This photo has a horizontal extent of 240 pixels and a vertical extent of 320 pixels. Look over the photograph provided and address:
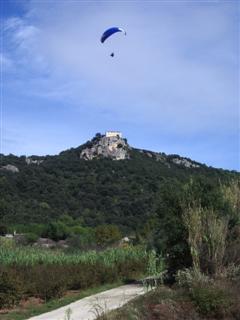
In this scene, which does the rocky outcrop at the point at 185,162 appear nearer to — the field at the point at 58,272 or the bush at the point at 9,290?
the field at the point at 58,272

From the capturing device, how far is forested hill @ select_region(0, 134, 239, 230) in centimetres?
6372

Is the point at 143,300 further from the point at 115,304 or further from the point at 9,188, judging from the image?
the point at 9,188

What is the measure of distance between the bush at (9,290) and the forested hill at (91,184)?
36590 millimetres

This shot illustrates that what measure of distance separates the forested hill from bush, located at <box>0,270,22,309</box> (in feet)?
120

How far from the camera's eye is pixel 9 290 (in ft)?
52.0

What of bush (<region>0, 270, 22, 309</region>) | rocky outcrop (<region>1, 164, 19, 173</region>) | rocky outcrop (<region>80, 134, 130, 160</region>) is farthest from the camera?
rocky outcrop (<region>80, 134, 130, 160</region>)

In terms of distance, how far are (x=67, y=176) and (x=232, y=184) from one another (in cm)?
5564

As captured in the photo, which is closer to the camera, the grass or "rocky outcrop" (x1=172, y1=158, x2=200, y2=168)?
the grass

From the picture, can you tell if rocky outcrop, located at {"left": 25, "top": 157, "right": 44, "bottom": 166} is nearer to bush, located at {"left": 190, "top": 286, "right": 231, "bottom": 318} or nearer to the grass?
the grass

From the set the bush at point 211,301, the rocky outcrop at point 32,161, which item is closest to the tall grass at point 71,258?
the bush at point 211,301

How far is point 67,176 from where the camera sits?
74750 mm

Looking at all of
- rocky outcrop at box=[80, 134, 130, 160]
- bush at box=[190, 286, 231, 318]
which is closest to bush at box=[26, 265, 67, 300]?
bush at box=[190, 286, 231, 318]

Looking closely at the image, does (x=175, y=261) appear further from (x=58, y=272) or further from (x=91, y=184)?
(x=91, y=184)

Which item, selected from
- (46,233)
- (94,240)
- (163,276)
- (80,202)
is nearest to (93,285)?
(163,276)
